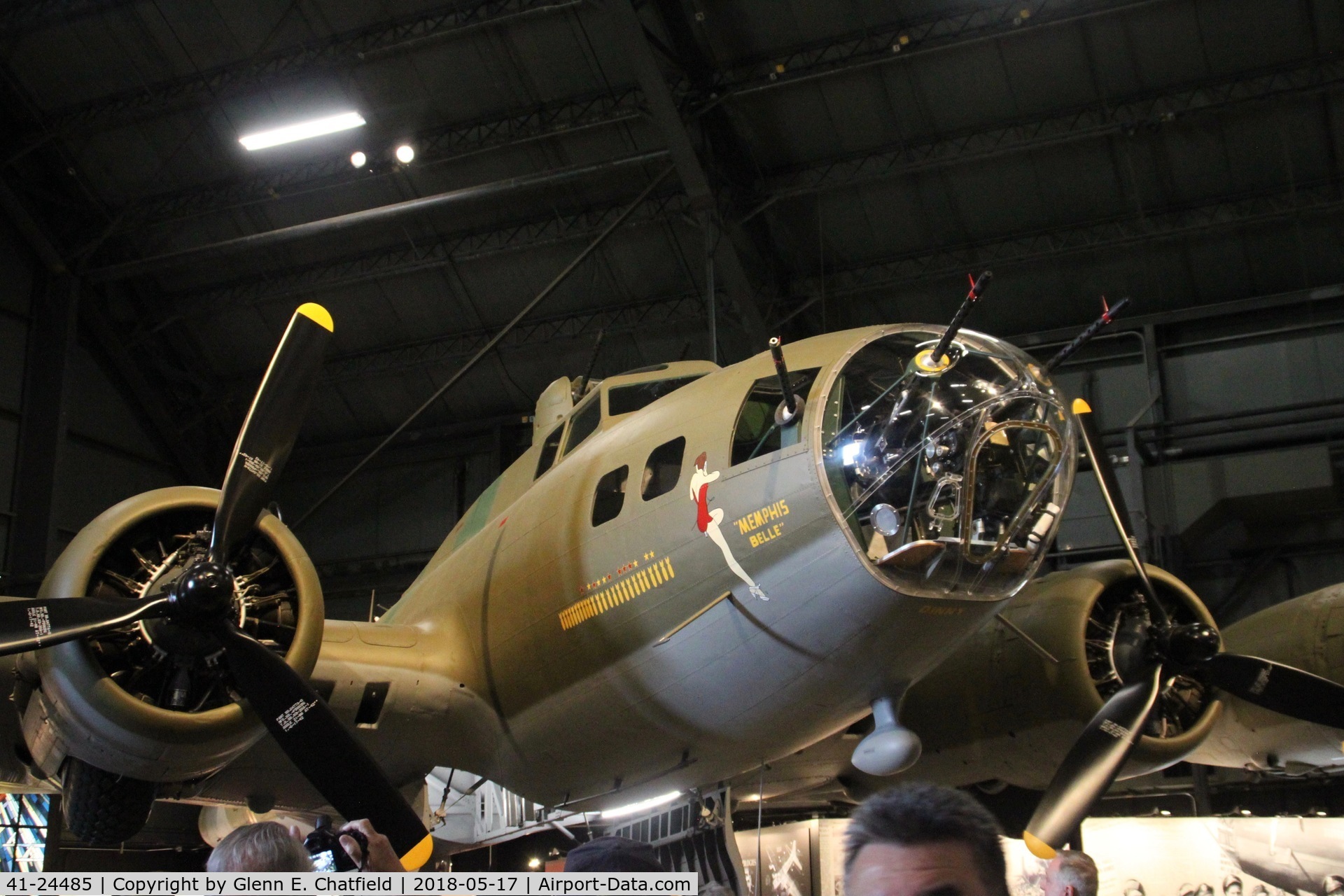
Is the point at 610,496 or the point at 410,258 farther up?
the point at 410,258

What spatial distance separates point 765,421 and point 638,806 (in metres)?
3.73

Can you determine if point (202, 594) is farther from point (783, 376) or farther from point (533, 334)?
point (533, 334)

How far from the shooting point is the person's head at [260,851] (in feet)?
8.25

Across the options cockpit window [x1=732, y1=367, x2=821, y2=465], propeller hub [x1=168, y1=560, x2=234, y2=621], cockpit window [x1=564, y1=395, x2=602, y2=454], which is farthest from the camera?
cockpit window [x1=564, y1=395, x2=602, y2=454]

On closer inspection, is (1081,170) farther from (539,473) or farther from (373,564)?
(373,564)

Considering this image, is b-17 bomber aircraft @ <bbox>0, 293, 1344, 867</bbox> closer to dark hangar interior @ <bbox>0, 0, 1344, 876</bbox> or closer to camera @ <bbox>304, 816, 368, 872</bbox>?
camera @ <bbox>304, 816, 368, 872</bbox>

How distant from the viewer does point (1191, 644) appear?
8.34 metres

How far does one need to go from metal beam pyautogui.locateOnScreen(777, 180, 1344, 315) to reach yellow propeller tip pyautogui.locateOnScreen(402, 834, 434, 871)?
12.6 meters

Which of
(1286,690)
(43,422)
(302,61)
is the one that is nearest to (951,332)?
(1286,690)

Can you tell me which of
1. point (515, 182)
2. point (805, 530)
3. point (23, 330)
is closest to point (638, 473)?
point (805, 530)

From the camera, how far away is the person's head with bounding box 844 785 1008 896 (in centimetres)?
151

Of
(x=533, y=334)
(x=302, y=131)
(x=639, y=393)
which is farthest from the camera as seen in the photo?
(x=533, y=334)

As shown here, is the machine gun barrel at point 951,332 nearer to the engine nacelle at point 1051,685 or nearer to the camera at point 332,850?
the engine nacelle at point 1051,685

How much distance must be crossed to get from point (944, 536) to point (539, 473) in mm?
3995
